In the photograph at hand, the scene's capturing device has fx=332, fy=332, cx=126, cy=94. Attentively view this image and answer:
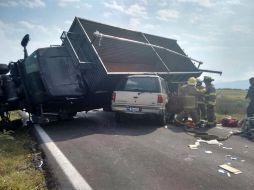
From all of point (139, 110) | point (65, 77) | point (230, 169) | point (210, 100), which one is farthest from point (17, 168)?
point (210, 100)

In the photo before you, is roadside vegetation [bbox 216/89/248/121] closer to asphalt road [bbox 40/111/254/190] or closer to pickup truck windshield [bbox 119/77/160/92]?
pickup truck windshield [bbox 119/77/160/92]

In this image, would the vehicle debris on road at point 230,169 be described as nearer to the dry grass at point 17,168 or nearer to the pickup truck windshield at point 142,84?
the dry grass at point 17,168

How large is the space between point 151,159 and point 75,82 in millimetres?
5402

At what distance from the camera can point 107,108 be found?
13289 mm

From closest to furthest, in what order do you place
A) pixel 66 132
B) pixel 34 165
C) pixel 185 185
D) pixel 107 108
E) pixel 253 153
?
pixel 185 185 → pixel 34 165 → pixel 253 153 → pixel 66 132 → pixel 107 108

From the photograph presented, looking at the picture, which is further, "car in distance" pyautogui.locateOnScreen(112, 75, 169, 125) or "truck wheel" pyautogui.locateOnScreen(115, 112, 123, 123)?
"truck wheel" pyautogui.locateOnScreen(115, 112, 123, 123)

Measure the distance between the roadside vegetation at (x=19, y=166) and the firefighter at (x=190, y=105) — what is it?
220 inches

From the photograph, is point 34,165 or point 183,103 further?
point 183,103

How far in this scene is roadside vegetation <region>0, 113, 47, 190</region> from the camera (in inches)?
187

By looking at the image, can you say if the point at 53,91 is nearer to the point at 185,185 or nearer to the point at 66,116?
the point at 66,116

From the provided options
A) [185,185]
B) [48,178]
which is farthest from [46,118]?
[185,185]

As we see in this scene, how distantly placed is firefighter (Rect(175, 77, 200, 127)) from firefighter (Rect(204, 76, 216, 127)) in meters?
0.46

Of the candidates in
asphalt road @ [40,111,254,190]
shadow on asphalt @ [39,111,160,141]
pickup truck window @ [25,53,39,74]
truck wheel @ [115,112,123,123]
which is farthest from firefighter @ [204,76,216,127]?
pickup truck window @ [25,53,39,74]

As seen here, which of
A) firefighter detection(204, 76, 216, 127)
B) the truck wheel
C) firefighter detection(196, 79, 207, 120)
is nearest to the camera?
the truck wheel
